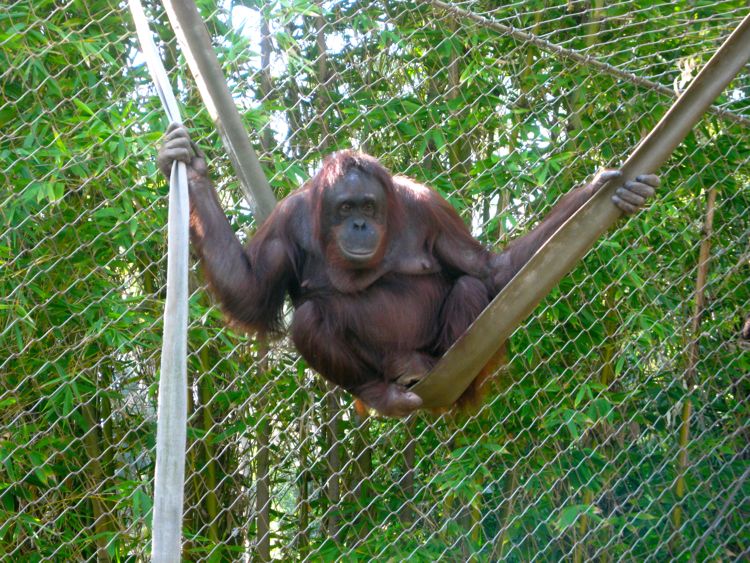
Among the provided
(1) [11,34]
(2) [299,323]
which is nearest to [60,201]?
(1) [11,34]

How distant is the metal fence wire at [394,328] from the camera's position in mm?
2445

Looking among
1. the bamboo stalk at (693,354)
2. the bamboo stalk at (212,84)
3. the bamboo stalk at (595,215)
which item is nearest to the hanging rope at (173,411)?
the bamboo stalk at (212,84)

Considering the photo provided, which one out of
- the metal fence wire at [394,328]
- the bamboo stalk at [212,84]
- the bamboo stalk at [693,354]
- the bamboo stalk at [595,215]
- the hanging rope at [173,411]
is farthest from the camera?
the bamboo stalk at [693,354]

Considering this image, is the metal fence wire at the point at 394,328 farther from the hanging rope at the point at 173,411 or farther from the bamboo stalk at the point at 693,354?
the hanging rope at the point at 173,411

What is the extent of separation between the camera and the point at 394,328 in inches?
95.2

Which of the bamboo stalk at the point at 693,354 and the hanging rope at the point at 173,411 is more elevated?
the hanging rope at the point at 173,411

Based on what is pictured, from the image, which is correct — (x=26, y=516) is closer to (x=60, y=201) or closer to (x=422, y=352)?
(x=60, y=201)

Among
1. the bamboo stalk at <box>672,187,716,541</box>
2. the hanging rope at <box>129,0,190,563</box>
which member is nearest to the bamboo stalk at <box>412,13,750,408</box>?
the hanging rope at <box>129,0,190,563</box>

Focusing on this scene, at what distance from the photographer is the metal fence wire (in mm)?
2445

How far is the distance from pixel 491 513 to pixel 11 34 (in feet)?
6.58

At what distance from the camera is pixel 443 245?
2.52 metres

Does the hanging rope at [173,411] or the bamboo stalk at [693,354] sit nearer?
the hanging rope at [173,411]

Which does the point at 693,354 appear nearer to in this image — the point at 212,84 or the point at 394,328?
the point at 394,328

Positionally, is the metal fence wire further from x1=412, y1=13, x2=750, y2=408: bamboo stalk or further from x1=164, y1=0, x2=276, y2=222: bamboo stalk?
x1=412, y1=13, x2=750, y2=408: bamboo stalk
